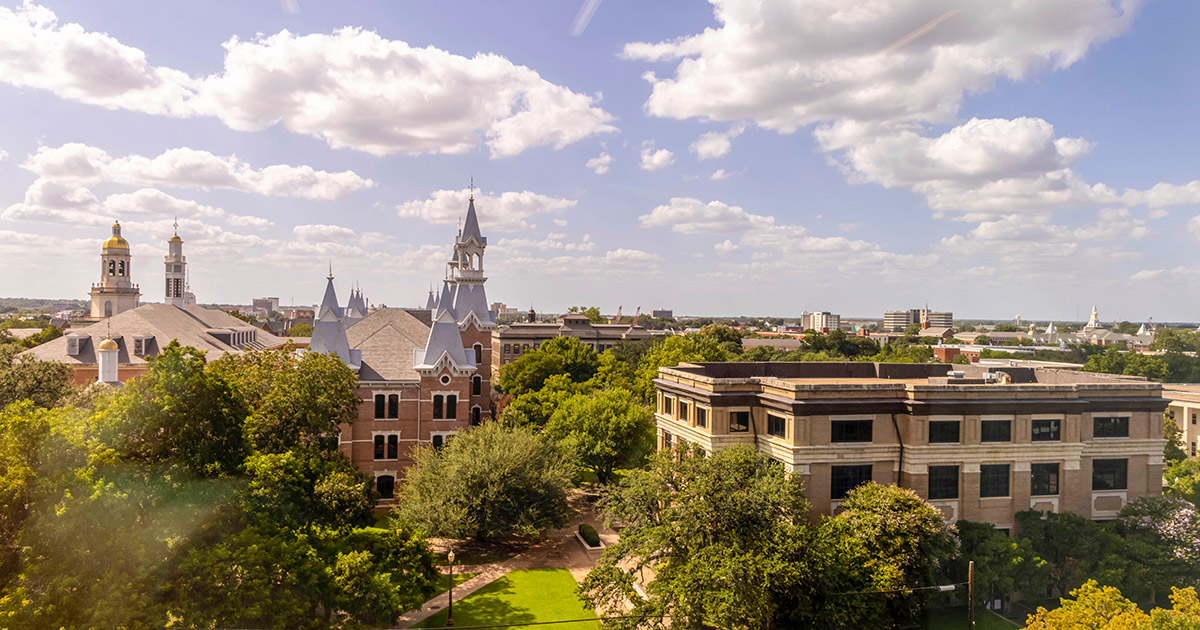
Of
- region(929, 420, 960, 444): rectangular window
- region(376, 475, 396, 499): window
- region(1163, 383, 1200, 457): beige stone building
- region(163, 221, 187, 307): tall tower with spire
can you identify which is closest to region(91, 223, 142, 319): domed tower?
region(163, 221, 187, 307): tall tower with spire

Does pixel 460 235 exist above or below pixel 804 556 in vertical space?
above

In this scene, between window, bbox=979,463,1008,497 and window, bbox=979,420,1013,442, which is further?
window, bbox=979,420,1013,442

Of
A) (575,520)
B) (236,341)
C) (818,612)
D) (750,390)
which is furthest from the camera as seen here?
(236,341)

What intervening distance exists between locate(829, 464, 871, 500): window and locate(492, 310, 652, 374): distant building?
84344mm

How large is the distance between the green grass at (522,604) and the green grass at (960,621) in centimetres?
1595

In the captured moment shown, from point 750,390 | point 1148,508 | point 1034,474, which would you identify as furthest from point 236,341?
point 1148,508

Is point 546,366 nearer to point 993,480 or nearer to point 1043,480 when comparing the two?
point 993,480

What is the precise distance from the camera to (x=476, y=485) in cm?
3900

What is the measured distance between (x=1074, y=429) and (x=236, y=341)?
259ft

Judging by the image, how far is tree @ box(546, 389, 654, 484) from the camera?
50.8m

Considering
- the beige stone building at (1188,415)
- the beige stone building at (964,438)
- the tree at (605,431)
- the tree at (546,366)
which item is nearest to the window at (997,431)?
the beige stone building at (964,438)

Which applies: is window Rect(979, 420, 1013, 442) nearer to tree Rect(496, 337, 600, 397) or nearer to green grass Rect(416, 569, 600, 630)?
green grass Rect(416, 569, 600, 630)

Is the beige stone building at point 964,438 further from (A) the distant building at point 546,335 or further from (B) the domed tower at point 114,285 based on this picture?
(B) the domed tower at point 114,285

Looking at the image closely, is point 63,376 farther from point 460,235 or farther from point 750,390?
point 750,390
